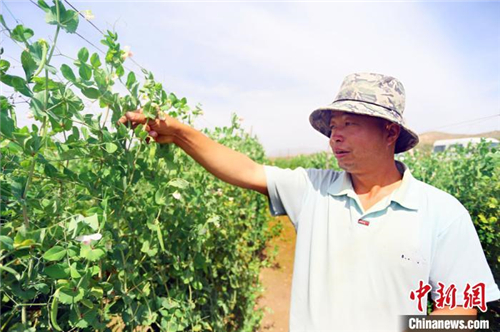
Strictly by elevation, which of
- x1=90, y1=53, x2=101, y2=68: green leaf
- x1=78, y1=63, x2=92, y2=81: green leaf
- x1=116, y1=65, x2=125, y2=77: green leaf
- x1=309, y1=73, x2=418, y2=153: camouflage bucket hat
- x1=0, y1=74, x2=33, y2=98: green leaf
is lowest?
x1=0, y1=74, x2=33, y2=98: green leaf

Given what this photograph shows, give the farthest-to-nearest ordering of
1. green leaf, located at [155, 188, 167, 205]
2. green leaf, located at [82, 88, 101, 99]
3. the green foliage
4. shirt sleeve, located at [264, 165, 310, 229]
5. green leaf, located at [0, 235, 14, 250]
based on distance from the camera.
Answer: the green foliage, shirt sleeve, located at [264, 165, 310, 229], green leaf, located at [155, 188, 167, 205], green leaf, located at [82, 88, 101, 99], green leaf, located at [0, 235, 14, 250]

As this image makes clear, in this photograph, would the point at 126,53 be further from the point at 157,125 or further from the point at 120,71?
the point at 157,125

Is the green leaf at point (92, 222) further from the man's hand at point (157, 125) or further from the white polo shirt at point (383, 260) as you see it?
the white polo shirt at point (383, 260)

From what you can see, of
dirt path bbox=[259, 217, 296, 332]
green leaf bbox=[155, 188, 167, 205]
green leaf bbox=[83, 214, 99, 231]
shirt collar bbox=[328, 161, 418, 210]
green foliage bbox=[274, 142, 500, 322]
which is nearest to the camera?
green leaf bbox=[83, 214, 99, 231]

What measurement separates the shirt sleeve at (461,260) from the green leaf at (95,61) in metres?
1.35

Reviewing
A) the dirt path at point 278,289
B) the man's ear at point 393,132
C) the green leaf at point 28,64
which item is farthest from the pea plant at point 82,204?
the dirt path at point 278,289

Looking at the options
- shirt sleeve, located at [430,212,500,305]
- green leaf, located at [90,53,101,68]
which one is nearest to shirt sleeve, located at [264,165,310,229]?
shirt sleeve, located at [430,212,500,305]

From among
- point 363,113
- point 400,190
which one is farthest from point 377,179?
point 363,113

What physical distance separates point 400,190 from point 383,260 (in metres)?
0.31

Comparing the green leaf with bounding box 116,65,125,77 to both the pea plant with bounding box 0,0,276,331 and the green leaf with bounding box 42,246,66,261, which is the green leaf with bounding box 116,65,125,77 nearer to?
the pea plant with bounding box 0,0,276,331

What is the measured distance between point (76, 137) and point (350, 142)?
1043 mm

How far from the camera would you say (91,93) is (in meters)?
0.86

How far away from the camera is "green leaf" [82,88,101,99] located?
0.84 meters

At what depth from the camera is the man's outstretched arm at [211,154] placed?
1.20 m
